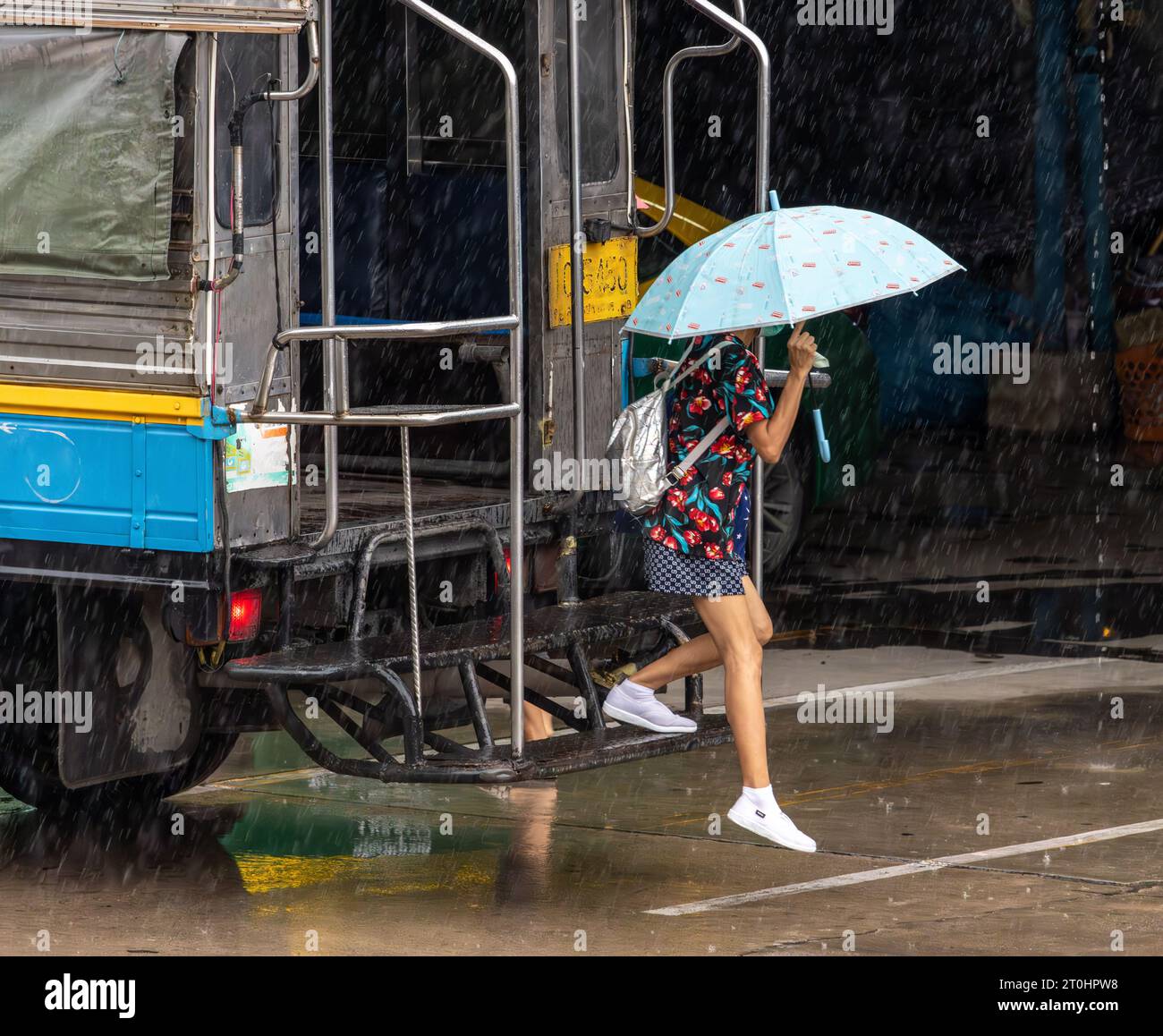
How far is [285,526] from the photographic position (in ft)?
22.8

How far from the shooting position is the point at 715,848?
7.57 metres

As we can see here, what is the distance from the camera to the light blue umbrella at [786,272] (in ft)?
21.9

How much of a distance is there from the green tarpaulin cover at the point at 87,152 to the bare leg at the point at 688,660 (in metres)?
2.10

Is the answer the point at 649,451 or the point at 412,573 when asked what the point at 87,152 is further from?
the point at 649,451

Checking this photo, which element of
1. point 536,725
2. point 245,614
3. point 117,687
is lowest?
point 536,725

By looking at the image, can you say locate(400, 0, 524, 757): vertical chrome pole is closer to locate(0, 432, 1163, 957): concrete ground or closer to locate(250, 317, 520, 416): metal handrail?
locate(250, 317, 520, 416): metal handrail

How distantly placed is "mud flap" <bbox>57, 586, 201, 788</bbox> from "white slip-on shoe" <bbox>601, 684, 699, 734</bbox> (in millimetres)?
1374

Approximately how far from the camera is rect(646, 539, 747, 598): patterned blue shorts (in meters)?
6.97

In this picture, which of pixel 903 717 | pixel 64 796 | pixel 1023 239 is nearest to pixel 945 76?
pixel 1023 239

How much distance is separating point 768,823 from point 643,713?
0.62 meters

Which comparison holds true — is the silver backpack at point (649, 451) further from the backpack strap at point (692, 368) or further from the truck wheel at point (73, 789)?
the truck wheel at point (73, 789)

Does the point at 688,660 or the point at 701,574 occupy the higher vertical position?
the point at 701,574

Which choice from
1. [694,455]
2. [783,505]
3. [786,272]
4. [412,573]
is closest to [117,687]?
[412,573]

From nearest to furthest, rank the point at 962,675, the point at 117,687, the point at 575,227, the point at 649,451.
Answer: the point at 649,451 < the point at 117,687 < the point at 575,227 < the point at 962,675
